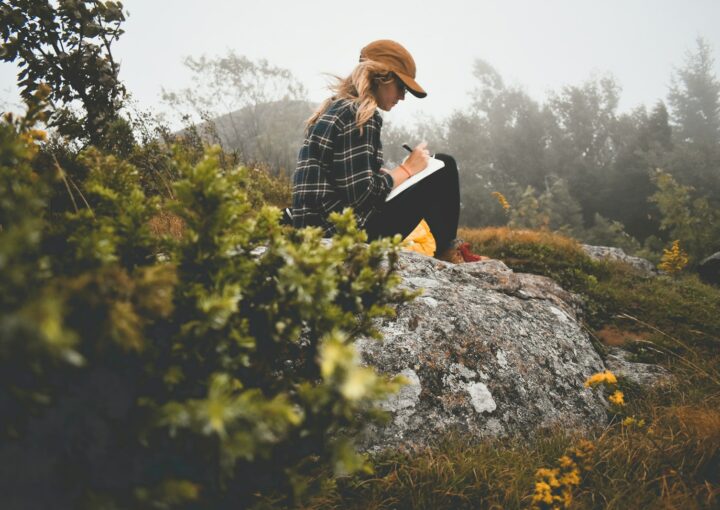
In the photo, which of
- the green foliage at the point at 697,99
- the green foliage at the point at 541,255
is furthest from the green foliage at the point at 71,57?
the green foliage at the point at 697,99

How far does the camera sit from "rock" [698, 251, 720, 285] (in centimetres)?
932

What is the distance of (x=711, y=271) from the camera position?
31.3ft

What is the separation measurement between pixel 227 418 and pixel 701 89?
2397 inches

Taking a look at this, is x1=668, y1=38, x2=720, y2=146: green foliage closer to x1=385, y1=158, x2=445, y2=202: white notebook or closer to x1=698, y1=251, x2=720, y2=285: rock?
x1=698, y1=251, x2=720, y2=285: rock

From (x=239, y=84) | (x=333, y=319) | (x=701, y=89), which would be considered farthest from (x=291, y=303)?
(x=701, y=89)

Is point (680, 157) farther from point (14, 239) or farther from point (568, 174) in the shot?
point (14, 239)

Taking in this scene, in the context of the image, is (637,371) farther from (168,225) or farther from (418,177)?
(168,225)

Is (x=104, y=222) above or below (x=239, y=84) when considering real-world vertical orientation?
below

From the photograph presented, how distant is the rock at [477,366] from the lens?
2062 millimetres

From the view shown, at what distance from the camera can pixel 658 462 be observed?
183 centimetres

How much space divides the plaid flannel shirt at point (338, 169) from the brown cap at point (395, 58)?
44cm

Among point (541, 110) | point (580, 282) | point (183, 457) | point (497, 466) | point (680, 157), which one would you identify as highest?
point (541, 110)

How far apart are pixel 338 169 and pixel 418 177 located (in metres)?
0.79

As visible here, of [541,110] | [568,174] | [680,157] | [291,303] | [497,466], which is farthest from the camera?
[541,110]
